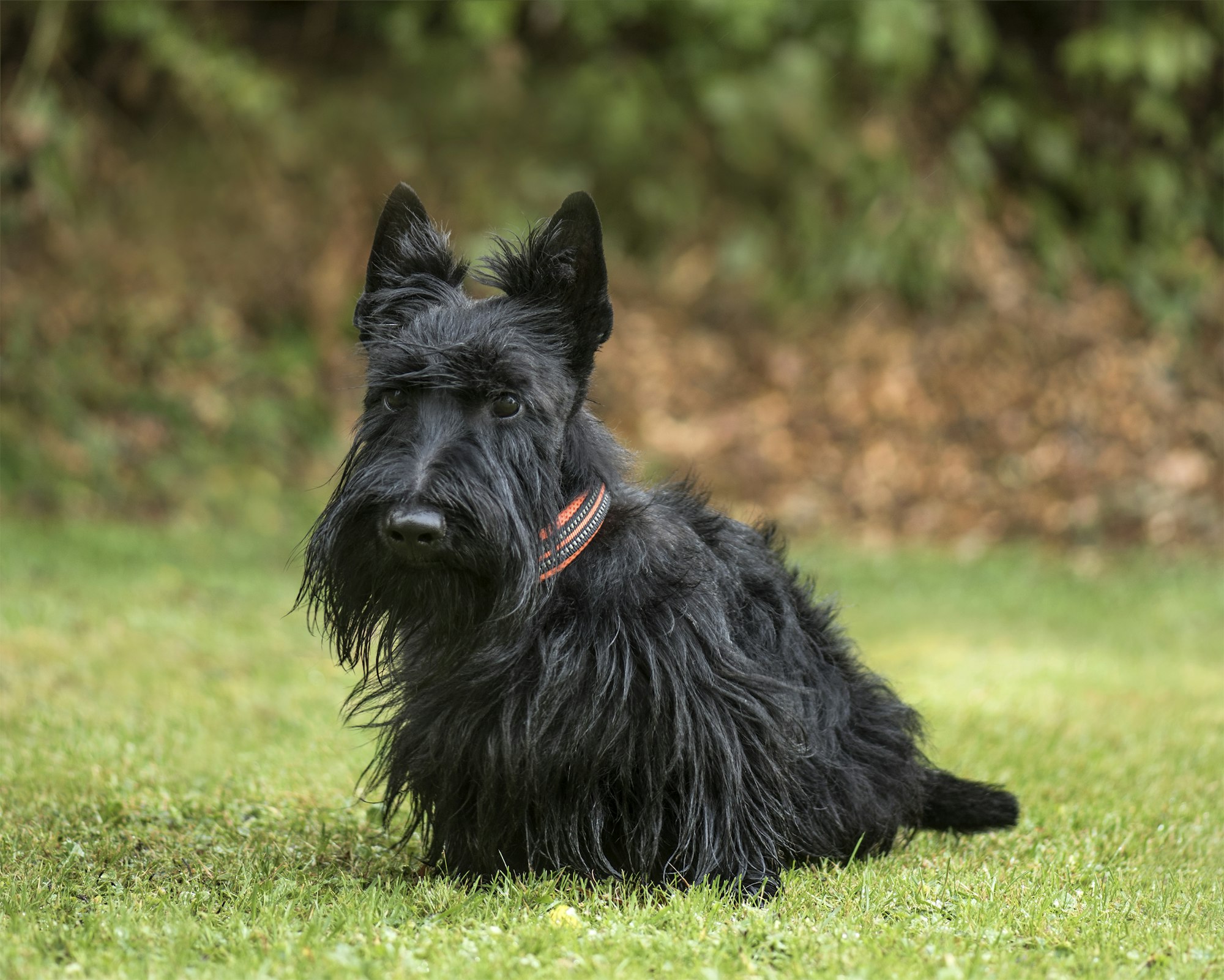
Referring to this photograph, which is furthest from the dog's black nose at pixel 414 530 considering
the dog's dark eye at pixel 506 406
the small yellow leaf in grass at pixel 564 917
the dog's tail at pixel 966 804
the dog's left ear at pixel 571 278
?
the dog's tail at pixel 966 804

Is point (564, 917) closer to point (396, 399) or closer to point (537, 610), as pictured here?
point (537, 610)

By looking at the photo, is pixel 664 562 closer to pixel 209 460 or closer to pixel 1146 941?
pixel 1146 941

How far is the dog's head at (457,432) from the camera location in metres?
3.73

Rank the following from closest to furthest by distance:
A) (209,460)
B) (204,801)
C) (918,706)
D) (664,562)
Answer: (664,562) → (204,801) → (918,706) → (209,460)

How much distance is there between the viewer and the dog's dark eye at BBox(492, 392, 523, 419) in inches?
153

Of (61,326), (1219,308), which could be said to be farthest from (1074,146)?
(61,326)

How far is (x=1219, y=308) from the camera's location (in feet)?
48.2

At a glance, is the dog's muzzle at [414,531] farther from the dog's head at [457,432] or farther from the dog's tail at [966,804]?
the dog's tail at [966,804]

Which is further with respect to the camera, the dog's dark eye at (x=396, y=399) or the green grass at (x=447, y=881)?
the dog's dark eye at (x=396, y=399)

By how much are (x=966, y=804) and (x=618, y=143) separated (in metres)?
11.0

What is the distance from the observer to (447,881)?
4.25 metres

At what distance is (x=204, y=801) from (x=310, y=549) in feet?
5.88

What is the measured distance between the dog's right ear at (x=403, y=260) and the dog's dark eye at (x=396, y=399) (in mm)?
310

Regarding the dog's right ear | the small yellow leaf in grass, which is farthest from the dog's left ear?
the small yellow leaf in grass
